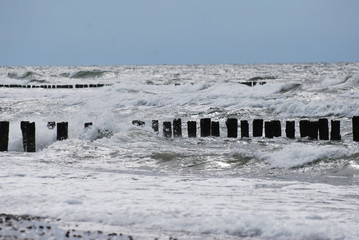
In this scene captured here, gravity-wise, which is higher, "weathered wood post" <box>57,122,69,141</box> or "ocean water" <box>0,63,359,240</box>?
"weathered wood post" <box>57,122,69,141</box>

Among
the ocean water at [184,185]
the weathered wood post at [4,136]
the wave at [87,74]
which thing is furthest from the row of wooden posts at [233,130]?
the wave at [87,74]

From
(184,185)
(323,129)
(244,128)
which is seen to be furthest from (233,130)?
(184,185)

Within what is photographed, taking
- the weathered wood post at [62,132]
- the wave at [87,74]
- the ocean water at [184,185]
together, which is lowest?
the ocean water at [184,185]

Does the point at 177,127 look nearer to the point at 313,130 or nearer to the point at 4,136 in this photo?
the point at 313,130

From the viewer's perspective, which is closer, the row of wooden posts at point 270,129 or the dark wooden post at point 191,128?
the row of wooden posts at point 270,129

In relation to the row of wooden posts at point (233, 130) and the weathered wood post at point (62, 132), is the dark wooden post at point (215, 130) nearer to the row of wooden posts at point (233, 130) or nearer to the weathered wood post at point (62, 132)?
the row of wooden posts at point (233, 130)

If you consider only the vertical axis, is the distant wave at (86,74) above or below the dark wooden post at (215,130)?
above

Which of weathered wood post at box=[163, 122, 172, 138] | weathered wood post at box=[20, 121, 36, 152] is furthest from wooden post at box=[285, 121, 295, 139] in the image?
weathered wood post at box=[20, 121, 36, 152]

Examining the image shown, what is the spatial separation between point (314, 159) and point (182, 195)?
3.44 meters

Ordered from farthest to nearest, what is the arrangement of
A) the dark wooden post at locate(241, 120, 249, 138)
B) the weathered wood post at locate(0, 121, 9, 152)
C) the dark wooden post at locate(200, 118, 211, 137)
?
the dark wooden post at locate(200, 118, 211, 137) < the dark wooden post at locate(241, 120, 249, 138) < the weathered wood post at locate(0, 121, 9, 152)

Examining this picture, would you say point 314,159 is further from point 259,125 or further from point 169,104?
point 169,104

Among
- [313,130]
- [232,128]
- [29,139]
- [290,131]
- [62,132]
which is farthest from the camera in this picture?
[232,128]

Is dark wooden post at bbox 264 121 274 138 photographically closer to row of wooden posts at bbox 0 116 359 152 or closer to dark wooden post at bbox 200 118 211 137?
row of wooden posts at bbox 0 116 359 152

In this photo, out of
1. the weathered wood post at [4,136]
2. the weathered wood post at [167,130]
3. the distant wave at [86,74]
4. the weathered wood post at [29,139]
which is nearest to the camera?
the weathered wood post at [4,136]
